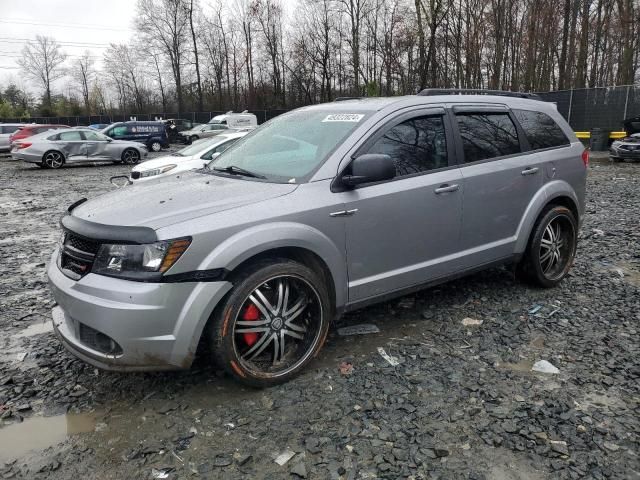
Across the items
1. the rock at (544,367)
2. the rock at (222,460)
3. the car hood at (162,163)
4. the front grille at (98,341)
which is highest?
the car hood at (162,163)

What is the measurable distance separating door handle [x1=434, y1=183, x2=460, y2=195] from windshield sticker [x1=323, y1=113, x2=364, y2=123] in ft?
2.65

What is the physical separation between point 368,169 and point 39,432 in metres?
2.50

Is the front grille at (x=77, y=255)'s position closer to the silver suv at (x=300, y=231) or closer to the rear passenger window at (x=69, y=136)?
the silver suv at (x=300, y=231)

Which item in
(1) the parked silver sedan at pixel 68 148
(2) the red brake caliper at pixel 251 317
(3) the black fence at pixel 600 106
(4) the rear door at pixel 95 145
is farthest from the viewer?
(3) the black fence at pixel 600 106

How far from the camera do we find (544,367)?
3.42 meters

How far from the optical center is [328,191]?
3.34 m

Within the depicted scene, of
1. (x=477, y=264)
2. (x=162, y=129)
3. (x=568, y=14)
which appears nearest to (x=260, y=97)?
(x=162, y=129)

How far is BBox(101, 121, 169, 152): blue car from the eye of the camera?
81.8 feet

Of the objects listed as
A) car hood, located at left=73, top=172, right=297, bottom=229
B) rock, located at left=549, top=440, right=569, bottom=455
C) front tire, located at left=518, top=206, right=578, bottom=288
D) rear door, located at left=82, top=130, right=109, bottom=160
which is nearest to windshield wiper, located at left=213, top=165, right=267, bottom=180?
car hood, located at left=73, top=172, right=297, bottom=229

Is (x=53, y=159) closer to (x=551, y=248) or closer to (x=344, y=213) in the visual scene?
(x=344, y=213)

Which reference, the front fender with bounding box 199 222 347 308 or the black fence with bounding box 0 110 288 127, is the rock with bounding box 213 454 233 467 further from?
the black fence with bounding box 0 110 288 127

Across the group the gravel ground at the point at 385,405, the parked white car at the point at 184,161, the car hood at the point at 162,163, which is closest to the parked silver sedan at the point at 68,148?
the parked white car at the point at 184,161

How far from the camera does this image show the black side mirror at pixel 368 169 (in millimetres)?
3270

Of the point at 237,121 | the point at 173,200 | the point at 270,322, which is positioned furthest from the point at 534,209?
the point at 237,121
